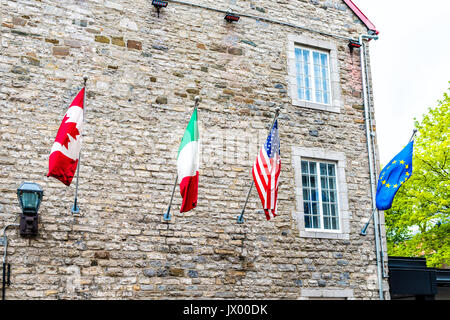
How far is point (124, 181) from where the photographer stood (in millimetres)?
9797

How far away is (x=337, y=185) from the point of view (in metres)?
11.5

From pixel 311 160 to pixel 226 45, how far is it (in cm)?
285

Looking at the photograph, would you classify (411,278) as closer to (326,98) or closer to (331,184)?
(331,184)

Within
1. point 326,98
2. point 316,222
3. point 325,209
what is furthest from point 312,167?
point 326,98

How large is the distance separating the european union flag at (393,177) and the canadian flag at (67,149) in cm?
543

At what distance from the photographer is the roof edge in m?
12.8

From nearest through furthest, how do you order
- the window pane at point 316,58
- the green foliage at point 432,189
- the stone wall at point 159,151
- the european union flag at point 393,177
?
1. the stone wall at point 159,151
2. the european union flag at point 393,177
3. the window pane at point 316,58
4. the green foliage at point 432,189

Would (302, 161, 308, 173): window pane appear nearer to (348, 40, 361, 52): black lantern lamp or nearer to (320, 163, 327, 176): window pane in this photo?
(320, 163, 327, 176): window pane

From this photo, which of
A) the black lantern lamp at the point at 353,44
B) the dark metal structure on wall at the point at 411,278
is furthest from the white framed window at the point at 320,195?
the black lantern lamp at the point at 353,44

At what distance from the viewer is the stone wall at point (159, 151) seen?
365 inches

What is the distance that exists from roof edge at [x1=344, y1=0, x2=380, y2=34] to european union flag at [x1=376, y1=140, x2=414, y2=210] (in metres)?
3.65

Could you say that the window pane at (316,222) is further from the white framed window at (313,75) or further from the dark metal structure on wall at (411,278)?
the white framed window at (313,75)

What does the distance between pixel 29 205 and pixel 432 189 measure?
503 inches
